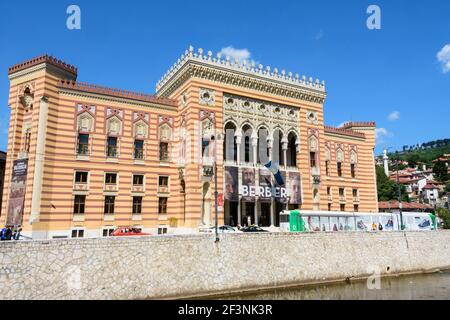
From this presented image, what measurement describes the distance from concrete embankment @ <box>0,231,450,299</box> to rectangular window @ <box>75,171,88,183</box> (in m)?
12.9

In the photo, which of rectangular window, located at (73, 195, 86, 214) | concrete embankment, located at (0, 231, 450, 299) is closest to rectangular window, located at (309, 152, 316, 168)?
concrete embankment, located at (0, 231, 450, 299)

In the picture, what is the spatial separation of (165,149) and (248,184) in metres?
9.28

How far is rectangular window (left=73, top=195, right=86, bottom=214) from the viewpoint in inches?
1203

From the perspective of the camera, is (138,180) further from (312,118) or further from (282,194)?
(312,118)

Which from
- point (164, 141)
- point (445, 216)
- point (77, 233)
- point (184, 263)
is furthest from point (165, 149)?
point (445, 216)

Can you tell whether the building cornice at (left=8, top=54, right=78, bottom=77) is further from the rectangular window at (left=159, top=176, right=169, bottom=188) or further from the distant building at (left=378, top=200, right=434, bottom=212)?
the distant building at (left=378, top=200, right=434, bottom=212)

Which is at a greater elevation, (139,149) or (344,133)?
(344,133)

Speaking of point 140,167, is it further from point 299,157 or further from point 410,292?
point 410,292

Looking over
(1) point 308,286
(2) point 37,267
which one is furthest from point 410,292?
(2) point 37,267

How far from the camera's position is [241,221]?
36719 millimetres

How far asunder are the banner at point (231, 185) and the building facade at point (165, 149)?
10cm

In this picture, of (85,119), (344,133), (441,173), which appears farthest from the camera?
(441,173)

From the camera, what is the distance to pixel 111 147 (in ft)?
109
